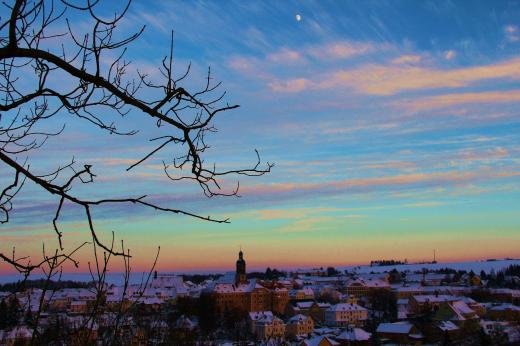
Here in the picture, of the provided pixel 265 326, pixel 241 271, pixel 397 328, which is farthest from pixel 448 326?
pixel 241 271

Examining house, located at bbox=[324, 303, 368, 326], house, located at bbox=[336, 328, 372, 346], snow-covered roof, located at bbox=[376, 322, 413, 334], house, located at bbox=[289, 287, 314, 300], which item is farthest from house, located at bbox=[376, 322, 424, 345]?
house, located at bbox=[289, 287, 314, 300]

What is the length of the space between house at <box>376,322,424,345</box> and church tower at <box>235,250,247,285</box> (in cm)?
3940

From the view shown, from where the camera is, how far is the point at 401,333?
40094 millimetres

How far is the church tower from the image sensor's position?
82062 mm

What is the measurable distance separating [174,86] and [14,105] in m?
0.56

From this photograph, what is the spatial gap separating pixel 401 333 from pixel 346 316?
1865cm

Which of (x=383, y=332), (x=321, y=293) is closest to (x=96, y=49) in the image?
(x=383, y=332)

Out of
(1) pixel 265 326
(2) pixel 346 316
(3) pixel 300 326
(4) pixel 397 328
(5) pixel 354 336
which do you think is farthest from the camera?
(2) pixel 346 316

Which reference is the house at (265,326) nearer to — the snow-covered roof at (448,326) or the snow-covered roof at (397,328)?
the snow-covered roof at (397,328)

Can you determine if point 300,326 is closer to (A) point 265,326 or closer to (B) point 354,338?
(A) point 265,326

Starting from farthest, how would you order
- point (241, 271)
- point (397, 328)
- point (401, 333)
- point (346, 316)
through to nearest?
point (241, 271), point (346, 316), point (397, 328), point (401, 333)

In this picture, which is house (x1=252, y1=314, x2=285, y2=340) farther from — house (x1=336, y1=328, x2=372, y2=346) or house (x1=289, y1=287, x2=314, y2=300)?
house (x1=289, y1=287, x2=314, y2=300)

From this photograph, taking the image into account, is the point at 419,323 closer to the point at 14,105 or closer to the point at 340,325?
the point at 340,325

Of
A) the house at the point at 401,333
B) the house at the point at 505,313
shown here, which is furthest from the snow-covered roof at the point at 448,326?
the house at the point at 505,313
